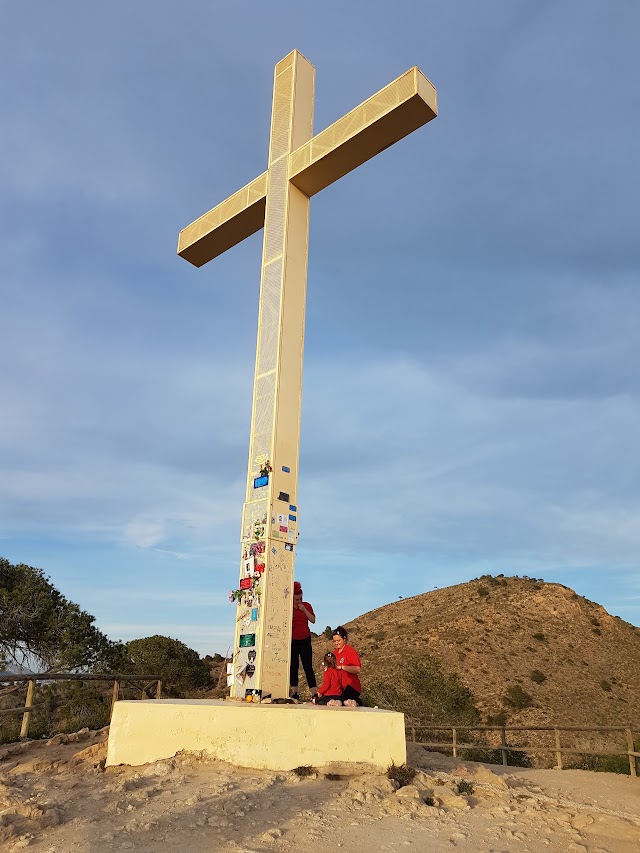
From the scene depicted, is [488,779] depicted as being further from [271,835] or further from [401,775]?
[271,835]

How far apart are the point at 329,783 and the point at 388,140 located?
7702 mm

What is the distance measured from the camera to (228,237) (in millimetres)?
11047

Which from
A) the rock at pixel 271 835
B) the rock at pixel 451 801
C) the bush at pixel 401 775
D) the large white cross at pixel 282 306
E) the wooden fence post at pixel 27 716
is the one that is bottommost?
the rock at pixel 271 835

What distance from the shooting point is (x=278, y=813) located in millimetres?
4707

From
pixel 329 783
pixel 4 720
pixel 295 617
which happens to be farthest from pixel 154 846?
pixel 4 720

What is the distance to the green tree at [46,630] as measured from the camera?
18062 millimetres

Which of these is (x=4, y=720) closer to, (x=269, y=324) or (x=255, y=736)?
(x=255, y=736)

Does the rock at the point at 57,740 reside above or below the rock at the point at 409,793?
above

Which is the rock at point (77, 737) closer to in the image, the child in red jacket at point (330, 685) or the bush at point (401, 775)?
the child in red jacket at point (330, 685)

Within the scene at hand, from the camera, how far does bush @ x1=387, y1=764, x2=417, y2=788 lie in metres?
5.60

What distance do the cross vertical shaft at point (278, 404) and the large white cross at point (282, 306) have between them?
0.6 inches

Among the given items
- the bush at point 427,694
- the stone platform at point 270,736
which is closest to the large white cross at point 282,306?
the stone platform at point 270,736

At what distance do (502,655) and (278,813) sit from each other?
36.2m

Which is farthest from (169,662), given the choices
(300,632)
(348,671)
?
(348,671)
